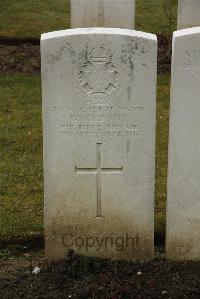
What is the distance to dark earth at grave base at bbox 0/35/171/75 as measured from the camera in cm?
1182

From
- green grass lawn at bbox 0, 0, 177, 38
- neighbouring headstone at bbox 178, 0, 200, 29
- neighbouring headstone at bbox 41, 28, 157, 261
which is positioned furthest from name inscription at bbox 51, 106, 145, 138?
green grass lawn at bbox 0, 0, 177, 38

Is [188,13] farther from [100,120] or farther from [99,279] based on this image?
[99,279]

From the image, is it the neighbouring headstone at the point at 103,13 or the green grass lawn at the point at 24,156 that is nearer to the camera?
the green grass lawn at the point at 24,156

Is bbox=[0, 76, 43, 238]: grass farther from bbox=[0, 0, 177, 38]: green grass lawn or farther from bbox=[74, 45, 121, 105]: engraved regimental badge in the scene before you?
bbox=[0, 0, 177, 38]: green grass lawn

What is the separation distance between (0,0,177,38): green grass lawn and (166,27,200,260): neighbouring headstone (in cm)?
818

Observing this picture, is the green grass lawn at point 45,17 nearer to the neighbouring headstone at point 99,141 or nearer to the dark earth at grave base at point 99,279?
the neighbouring headstone at point 99,141

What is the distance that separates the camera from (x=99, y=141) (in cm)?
505

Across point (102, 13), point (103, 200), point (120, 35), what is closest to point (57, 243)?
point (103, 200)

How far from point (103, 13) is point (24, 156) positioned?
374cm

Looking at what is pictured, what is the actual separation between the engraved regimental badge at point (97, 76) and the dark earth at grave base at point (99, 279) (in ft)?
4.45

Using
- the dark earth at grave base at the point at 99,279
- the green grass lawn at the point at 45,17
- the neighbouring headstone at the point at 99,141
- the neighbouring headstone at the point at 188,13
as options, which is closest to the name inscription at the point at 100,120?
the neighbouring headstone at the point at 99,141

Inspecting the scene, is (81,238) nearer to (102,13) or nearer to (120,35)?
(120,35)

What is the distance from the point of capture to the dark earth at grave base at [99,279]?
4898mm

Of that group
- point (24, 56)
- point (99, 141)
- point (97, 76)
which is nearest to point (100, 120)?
point (99, 141)
